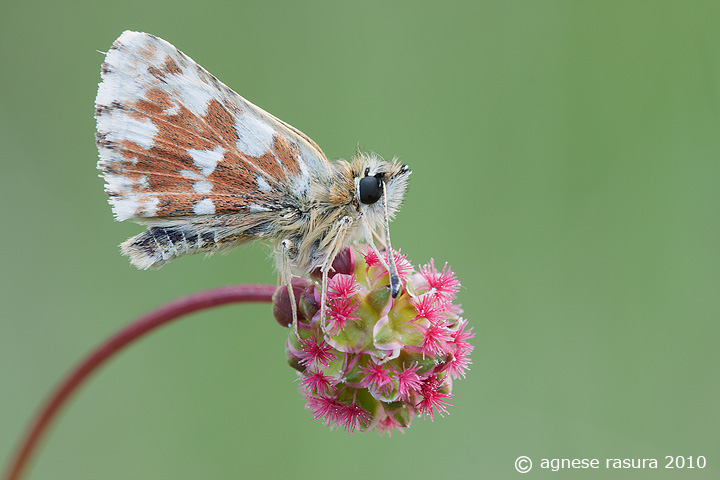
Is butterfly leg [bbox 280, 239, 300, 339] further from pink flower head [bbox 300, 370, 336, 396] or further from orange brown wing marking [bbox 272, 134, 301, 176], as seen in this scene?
orange brown wing marking [bbox 272, 134, 301, 176]

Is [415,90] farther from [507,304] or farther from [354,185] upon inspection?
[354,185]

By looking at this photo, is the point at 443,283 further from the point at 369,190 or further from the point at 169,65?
the point at 169,65

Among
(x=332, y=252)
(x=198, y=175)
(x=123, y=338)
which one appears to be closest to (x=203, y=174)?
(x=198, y=175)

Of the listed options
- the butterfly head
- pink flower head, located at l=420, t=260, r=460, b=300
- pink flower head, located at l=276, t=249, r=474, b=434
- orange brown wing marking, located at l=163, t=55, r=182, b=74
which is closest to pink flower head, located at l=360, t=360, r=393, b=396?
pink flower head, located at l=276, t=249, r=474, b=434

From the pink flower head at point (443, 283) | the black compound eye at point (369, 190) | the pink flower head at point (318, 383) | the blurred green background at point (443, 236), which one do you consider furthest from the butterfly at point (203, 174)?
the blurred green background at point (443, 236)

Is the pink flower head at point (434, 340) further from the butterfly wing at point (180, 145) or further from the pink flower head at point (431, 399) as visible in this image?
the butterfly wing at point (180, 145)
